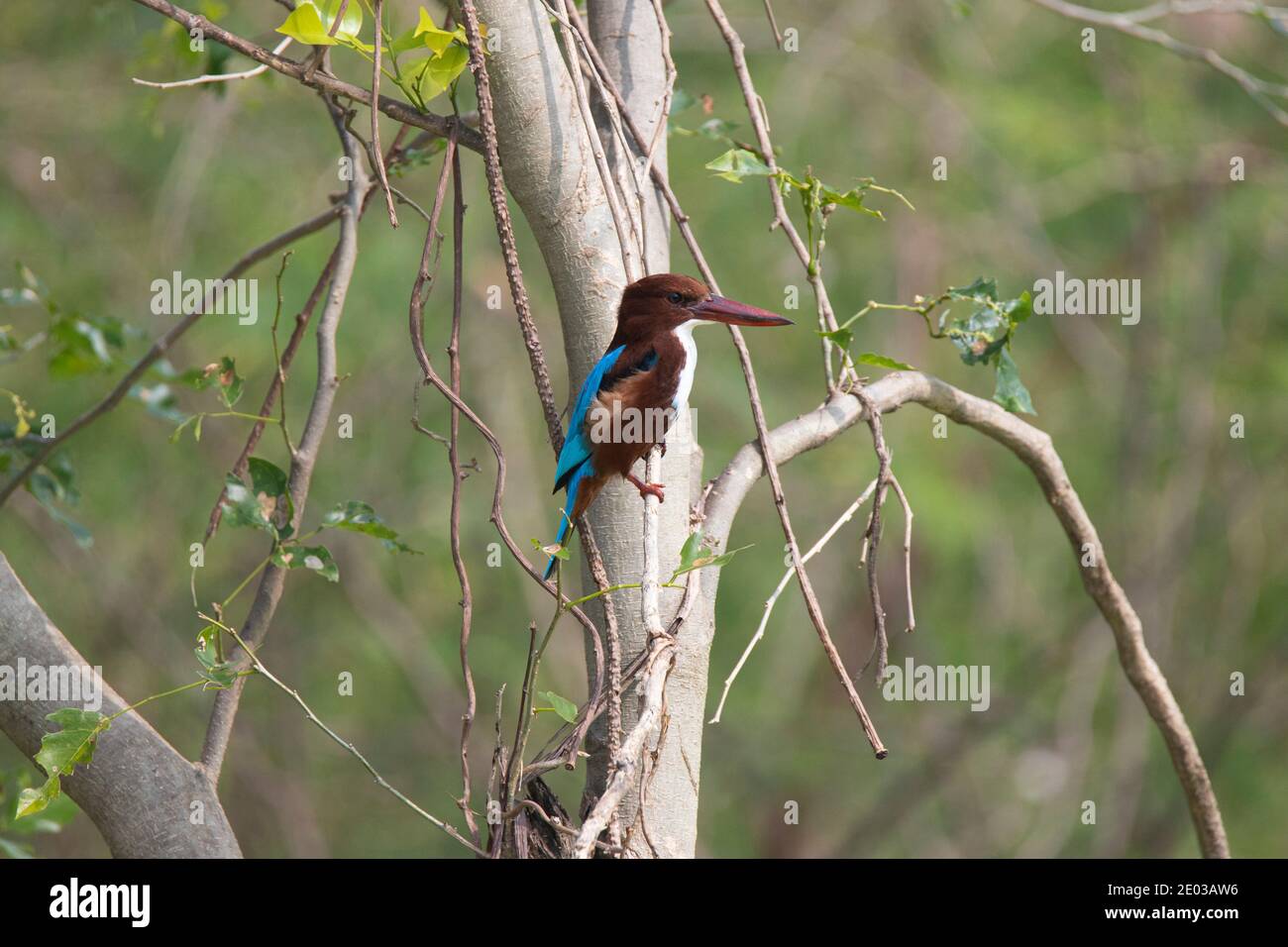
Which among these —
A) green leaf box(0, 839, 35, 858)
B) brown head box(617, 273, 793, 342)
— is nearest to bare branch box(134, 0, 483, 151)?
brown head box(617, 273, 793, 342)

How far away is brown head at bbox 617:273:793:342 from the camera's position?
1.89 meters

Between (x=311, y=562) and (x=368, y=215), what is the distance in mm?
4756

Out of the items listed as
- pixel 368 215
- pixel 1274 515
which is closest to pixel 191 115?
pixel 368 215

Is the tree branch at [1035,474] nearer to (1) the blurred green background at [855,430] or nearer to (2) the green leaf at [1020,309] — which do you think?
(2) the green leaf at [1020,309]

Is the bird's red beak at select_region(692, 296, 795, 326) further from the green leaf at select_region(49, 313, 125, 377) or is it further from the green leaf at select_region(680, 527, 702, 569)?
the green leaf at select_region(49, 313, 125, 377)

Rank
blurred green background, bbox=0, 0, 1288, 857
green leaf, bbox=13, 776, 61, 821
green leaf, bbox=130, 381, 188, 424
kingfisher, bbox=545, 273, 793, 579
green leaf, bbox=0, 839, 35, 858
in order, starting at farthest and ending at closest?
1. blurred green background, bbox=0, 0, 1288, 857
2. green leaf, bbox=130, 381, 188, 424
3. green leaf, bbox=0, 839, 35, 858
4. kingfisher, bbox=545, 273, 793, 579
5. green leaf, bbox=13, 776, 61, 821

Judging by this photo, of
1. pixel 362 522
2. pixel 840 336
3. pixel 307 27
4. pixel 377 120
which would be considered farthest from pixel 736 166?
pixel 362 522

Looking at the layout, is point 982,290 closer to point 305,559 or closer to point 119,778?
point 305,559

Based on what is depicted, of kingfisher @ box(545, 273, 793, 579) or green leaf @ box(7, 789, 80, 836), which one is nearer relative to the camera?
kingfisher @ box(545, 273, 793, 579)

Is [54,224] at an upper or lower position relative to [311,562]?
upper

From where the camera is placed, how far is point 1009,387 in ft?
6.70

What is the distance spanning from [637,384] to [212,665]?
786 millimetres

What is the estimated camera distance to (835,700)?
876 cm

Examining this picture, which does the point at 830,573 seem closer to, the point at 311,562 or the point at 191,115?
the point at 191,115
